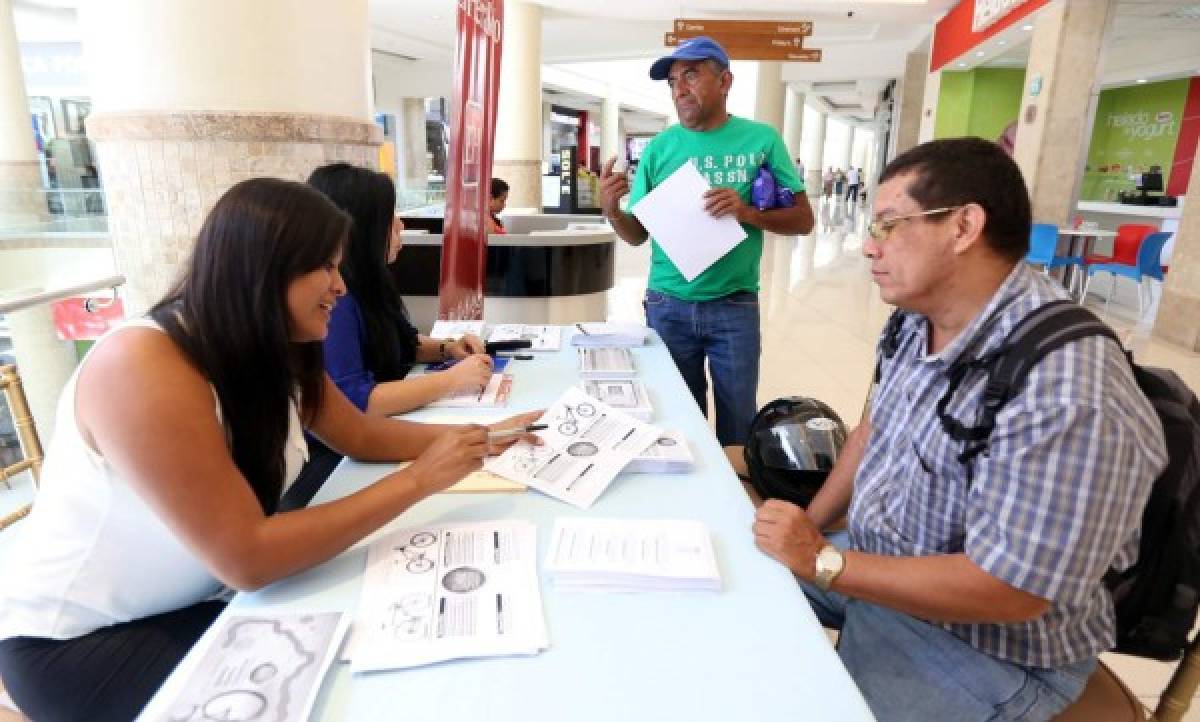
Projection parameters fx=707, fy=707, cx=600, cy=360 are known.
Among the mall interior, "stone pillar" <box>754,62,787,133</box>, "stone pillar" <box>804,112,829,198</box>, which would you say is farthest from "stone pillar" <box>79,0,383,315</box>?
"stone pillar" <box>804,112,829,198</box>

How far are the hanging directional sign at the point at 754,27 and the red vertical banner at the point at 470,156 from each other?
650 cm

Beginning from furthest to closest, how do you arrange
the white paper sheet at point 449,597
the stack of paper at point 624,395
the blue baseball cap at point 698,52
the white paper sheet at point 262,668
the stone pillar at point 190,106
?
the stone pillar at point 190,106
the blue baseball cap at point 698,52
the stack of paper at point 624,395
the white paper sheet at point 449,597
the white paper sheet at point 262,668

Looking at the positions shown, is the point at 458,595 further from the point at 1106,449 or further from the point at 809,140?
the point at 809,140

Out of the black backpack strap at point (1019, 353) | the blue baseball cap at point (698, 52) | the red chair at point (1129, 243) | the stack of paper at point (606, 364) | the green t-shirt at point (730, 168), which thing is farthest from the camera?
the red chair at point (1129, 243)

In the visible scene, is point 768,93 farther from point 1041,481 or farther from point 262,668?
point 262,668

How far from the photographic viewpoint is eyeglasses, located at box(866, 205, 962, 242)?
1.10 meters

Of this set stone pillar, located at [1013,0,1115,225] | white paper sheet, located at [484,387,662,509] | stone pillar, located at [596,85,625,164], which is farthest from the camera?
stone pillar, located at [596,85,625,164]

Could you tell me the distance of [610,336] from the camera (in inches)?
88.7

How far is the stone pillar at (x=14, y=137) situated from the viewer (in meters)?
7.80

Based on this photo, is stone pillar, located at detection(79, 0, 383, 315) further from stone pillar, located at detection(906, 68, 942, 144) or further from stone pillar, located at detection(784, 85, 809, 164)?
stone pillar, located at detection(784, 85, 809, 164)

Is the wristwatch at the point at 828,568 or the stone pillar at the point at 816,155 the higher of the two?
the stone pillar at the point at 816,155

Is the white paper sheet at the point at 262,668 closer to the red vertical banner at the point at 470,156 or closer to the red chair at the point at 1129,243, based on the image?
the red vertical banner at the point at 470,156

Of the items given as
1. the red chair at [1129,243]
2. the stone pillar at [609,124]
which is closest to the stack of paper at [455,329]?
the red chair at [1129,243]

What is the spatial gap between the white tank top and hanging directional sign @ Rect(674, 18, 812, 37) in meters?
9.37
